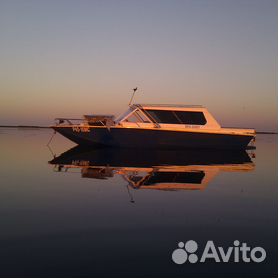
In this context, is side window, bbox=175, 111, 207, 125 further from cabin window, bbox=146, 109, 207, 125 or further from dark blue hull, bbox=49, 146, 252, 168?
dark blue hull, bbox=49, 146, 252, 168

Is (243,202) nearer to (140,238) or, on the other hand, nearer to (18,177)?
(140,238)

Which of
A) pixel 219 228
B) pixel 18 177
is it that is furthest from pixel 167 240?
pixel 18 177

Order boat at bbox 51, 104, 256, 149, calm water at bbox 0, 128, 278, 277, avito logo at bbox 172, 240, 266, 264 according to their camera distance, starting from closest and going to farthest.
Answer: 1. calm water at bbox 0, 128, 278, 277
2. avito logo at bbox 172, 240, 266, 264
3. boat at bbox 51, 104, 256, 149

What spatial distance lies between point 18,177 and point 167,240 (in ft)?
25.3

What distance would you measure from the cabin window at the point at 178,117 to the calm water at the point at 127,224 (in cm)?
1179

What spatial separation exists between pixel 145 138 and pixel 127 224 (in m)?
16.5

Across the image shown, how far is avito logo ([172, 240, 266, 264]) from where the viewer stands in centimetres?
438

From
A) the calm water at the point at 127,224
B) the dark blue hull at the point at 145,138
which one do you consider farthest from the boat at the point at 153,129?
the calm water at the point at 127,224

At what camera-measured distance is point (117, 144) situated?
2295 cm

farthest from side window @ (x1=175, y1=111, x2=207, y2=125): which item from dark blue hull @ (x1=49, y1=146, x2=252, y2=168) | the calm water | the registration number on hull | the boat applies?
the calm water

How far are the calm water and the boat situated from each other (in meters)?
11.2

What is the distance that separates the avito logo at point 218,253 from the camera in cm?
438

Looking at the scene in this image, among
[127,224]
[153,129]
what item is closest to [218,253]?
[127,224]

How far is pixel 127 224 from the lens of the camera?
5812 millimetres
